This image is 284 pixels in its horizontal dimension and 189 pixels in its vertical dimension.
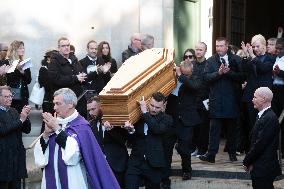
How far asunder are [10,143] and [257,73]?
4.31 meters

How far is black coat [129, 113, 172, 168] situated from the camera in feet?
36.3

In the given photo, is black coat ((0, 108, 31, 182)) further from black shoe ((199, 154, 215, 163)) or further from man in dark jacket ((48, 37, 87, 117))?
black shoe ((199, 154, 215, 163))

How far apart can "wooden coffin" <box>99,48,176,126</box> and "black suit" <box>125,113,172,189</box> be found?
0.31 meters

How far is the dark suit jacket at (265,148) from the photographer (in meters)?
10.2

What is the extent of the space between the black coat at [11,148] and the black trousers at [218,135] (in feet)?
11.0

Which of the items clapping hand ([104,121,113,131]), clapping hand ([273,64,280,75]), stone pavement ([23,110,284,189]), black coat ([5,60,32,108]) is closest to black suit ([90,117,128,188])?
Answer: clapping hand ([104,121,113,131])

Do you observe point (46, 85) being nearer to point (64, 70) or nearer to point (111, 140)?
point (64, 70)

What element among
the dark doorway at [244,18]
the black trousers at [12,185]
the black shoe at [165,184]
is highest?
the dark doorway at [244,18]

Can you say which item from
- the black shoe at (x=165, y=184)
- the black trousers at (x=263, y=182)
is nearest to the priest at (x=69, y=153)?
the black trousers at (x=263, y=182)

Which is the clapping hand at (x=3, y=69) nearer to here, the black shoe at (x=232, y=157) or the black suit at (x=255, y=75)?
the black suit at (x=255, y=75)

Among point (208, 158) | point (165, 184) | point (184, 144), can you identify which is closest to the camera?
point (165, 184)

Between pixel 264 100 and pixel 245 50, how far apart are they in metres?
2.70

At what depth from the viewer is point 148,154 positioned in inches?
436

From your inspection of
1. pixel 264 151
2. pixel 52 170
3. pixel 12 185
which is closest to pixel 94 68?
pixel 12 185
